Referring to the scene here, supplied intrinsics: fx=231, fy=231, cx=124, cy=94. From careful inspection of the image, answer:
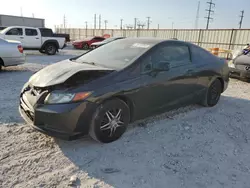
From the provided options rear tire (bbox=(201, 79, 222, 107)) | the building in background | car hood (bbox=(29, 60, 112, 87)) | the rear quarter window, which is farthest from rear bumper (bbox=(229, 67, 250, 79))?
the building in background

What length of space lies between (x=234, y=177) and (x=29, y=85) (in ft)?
9.64

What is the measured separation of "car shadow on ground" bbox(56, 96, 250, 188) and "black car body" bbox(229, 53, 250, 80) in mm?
3652

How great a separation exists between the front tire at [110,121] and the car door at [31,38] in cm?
1334

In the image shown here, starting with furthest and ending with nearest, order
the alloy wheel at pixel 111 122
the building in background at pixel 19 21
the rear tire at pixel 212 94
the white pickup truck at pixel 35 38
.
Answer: the building in background at pixel 19 21, the white pickup truck at pixel 35 38, the rear tire at pixel 212 94, the alloy wheel at pixel 111 122

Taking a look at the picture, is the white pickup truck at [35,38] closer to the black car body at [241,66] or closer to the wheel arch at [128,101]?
the black car body at [241,66]

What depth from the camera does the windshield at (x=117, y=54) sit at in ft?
11.6

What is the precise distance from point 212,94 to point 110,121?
2.74m

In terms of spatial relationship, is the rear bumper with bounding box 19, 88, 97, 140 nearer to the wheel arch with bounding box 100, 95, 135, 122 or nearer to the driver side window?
the wheel arch with bounding box 100, 95, 135, 122

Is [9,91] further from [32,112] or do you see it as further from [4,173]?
[4,173]

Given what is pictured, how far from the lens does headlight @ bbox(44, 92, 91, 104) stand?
2816 mm

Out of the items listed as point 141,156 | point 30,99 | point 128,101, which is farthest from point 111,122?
point 30,99

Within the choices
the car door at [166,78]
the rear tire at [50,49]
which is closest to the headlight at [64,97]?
the car door at [166,78]

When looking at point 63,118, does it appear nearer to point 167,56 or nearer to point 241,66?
point 167,56

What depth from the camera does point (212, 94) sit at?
Answer: 4.92 meters
